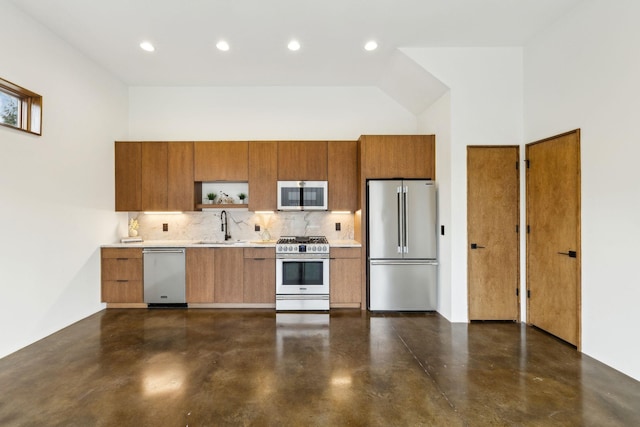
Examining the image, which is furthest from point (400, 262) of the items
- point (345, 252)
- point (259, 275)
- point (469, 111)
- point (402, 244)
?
point (469, 111)

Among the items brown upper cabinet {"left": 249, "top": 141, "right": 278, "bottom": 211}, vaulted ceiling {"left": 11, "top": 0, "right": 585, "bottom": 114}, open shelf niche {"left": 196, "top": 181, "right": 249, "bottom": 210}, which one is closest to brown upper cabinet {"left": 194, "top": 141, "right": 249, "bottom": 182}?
brown upper cabinet {"left": 249, "top": 141, "right": 278, "bottom": 211}

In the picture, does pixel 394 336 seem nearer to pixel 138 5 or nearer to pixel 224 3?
pixel 224 3

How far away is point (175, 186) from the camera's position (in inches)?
188

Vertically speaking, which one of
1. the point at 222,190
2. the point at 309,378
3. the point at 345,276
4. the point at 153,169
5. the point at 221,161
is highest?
the point at 221,161

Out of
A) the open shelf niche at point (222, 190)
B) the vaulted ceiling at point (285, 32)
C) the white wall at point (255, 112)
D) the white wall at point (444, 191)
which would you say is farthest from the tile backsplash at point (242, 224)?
the vaulted ceiling at point (285, 32)

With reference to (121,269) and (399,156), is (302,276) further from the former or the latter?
(121,269)

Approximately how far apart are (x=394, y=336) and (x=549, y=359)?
1.43 m

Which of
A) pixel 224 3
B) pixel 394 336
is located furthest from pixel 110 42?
pixel 394 336

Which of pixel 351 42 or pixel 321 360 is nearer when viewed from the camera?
pixel 321 360

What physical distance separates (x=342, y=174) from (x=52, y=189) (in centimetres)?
358

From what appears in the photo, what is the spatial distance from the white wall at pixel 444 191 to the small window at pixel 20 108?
15.5 feet

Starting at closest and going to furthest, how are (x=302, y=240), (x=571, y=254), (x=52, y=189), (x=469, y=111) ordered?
(x=571, y=254) → (x=52, y=189) → (x=469, y=111) → (x=302, y=240)

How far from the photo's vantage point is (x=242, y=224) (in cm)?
514

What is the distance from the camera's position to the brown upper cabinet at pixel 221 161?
15.6ft
